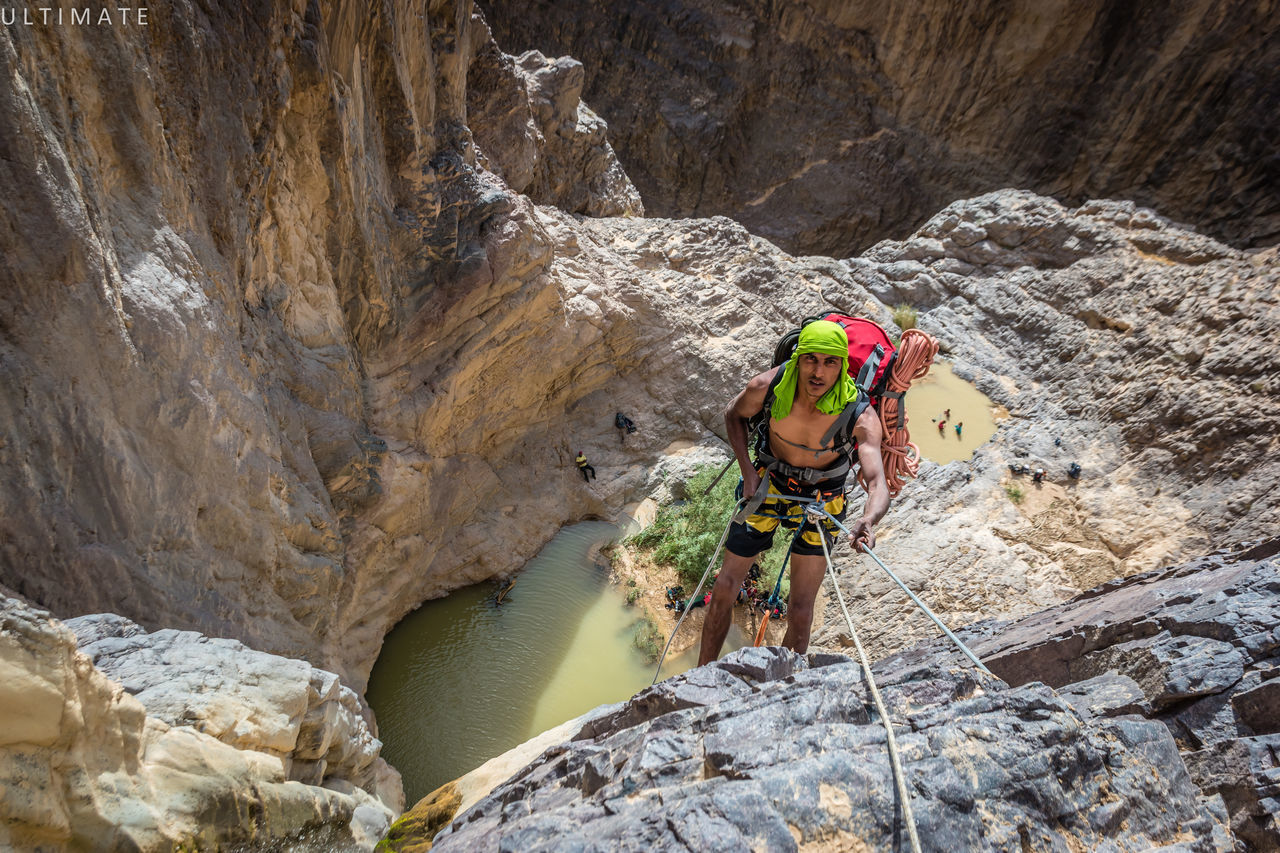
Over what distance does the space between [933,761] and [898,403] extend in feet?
10.2

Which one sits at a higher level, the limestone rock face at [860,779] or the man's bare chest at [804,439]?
the man's bare chest at [804,439]

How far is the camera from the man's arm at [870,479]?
3.13 meters

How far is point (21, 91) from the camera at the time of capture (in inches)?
95.2

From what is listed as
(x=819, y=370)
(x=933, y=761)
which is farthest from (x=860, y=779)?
(x=819, y=370)

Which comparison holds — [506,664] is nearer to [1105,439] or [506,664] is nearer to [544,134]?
[1105,439]

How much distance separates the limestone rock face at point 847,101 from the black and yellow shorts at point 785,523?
862 inches

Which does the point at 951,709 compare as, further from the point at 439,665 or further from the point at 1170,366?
the point at 1170,366

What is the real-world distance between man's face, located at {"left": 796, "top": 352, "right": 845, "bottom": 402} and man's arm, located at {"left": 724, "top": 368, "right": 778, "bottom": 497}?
1.30 feet

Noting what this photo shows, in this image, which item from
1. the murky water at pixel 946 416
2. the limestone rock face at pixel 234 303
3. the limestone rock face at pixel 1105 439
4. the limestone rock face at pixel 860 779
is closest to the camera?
the limestone rock face at pixel 860 779

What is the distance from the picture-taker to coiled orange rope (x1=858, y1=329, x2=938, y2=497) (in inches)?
183

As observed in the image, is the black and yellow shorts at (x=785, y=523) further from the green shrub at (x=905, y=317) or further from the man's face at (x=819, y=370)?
the green shrub at (x=905, y=317)

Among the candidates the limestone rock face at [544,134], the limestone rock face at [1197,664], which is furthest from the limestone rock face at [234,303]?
the limestone rock face at [1197,664]

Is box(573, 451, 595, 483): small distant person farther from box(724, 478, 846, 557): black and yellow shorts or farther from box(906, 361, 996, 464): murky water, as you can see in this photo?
box(724, 478, 846, 557): black and yellow shorts

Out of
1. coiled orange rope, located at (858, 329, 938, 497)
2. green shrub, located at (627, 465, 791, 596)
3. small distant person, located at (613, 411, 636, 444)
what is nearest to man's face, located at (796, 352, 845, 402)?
coiled orange rope, located at (858, 329, 938, 497)
